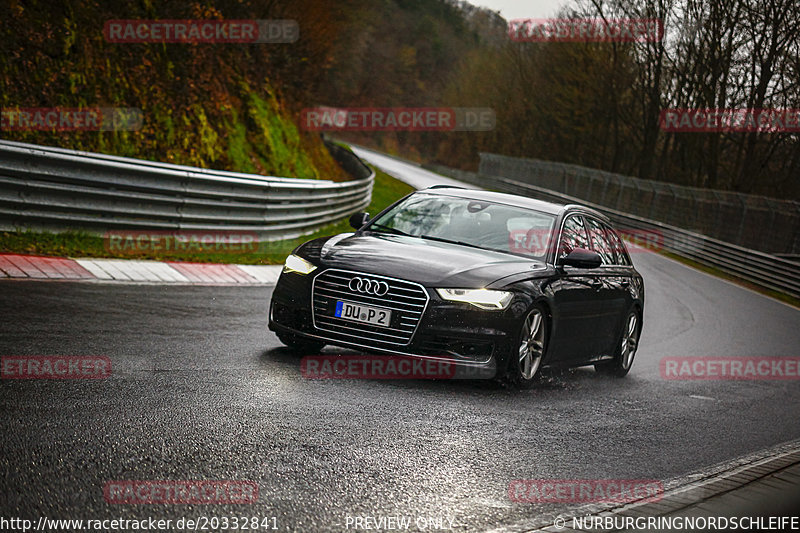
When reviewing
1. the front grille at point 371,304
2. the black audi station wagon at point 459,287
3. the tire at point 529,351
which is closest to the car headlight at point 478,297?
the black audi station wagon at point 459,287

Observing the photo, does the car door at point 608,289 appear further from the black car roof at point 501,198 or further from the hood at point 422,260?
the hood at point 422,260

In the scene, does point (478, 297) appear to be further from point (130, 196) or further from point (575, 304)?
point (130, 196)

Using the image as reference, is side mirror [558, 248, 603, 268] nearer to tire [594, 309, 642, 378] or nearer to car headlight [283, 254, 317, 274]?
tire [594, 309, 642, 378]

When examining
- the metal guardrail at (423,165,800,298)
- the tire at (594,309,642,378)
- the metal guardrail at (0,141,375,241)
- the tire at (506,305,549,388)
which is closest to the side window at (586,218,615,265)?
the tire at (594,309,642,378)

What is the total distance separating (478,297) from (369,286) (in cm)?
84

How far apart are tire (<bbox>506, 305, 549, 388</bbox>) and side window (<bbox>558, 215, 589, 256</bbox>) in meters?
0.97

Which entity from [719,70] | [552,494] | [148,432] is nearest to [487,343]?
[552,494]

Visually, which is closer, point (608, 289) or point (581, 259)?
point (581, 259)

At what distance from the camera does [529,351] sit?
834 centimetres

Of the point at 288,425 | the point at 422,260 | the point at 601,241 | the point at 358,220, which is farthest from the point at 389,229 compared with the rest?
the point at 288,425

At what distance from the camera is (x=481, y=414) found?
23.4ft

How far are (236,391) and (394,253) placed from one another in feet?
6.65

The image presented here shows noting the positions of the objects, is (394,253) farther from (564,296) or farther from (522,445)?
(522,445)

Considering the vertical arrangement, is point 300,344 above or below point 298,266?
below
